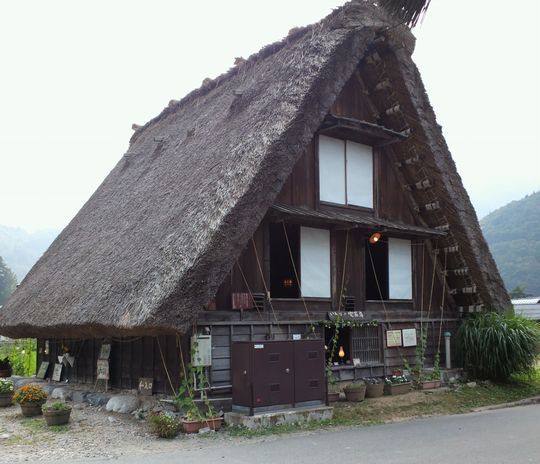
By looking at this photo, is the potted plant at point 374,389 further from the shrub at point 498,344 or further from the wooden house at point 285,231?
the shrub at point 498,344

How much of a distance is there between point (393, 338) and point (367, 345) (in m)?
0.86

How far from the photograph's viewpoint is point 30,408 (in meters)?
12.6

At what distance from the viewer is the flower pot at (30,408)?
496 inches

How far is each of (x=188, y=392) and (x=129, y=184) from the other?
8.38m

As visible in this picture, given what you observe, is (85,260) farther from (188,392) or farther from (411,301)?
(411,301)

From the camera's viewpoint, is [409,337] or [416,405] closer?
[416,405]

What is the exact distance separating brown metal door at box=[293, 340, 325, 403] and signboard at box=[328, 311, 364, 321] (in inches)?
85.8

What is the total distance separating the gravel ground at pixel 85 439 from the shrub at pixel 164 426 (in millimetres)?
133

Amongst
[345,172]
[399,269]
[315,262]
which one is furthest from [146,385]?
[399,269]

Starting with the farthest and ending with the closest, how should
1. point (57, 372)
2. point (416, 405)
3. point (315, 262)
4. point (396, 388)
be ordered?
point (57, 372), point (396, 388), point (315, 262), point (416, 405)

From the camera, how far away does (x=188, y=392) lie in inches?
452

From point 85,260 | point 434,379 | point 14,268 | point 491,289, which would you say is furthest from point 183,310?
point 14,268

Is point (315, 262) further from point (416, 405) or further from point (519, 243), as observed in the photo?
point (519, 243)

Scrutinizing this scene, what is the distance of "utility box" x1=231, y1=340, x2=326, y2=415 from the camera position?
431 inches
